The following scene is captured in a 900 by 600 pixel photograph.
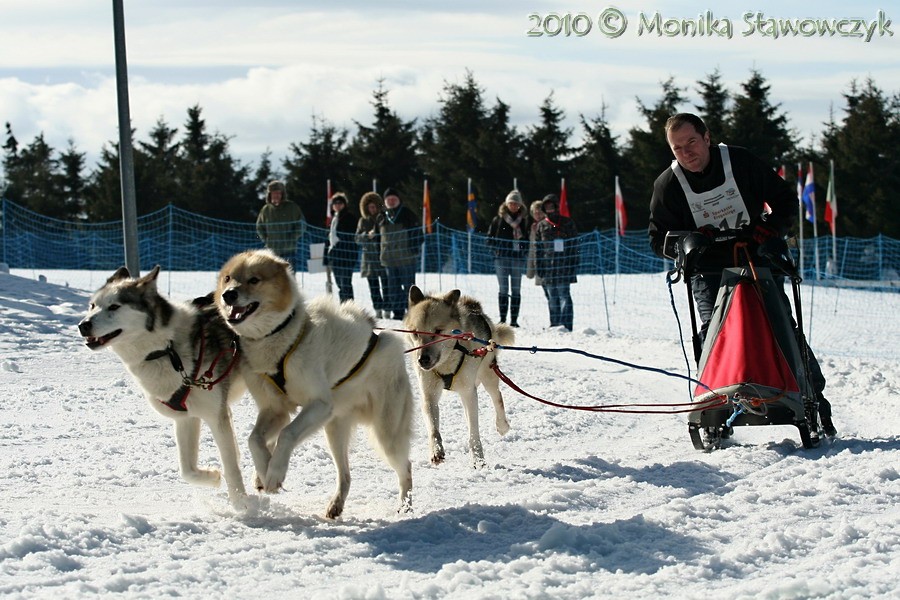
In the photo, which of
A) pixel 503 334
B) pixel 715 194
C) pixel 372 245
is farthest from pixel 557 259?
pixel 715 194

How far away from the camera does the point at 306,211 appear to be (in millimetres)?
35625

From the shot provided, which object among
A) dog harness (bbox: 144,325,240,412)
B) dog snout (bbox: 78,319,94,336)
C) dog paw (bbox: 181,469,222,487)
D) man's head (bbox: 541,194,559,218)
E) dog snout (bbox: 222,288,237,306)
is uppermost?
man's head (bbox: 541,194,559,218)

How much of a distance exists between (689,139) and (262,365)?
2.54 m

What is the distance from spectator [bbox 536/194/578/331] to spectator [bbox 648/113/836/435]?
573 centimetres

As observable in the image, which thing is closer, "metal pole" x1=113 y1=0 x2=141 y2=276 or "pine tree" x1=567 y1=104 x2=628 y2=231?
"metal pole" x1=113 y1=0 x2=141 y2=276

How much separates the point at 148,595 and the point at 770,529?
212 cm

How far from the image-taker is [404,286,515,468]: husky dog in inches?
221

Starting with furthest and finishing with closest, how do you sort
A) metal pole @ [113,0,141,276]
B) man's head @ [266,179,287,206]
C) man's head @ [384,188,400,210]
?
1. man's head @ [384,188,400,210]
2. man's head @ [266,179,287,206]
3. metal pole @ [113,0,141,276]

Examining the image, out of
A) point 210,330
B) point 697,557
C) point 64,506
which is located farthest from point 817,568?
point 64,506

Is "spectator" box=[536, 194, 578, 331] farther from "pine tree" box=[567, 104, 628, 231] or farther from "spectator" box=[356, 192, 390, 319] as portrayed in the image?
"pine tree" box=[567, 104, 628, 231]

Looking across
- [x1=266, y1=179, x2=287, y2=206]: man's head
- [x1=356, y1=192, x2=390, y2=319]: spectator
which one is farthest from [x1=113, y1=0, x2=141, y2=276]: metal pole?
[x1=356, y1=192, x2=390, y2=319]: spectator

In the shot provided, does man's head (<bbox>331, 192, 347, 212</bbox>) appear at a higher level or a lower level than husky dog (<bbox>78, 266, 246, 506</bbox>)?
higher

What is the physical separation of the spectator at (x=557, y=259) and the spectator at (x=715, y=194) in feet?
18.8

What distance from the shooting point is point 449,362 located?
5816mm
